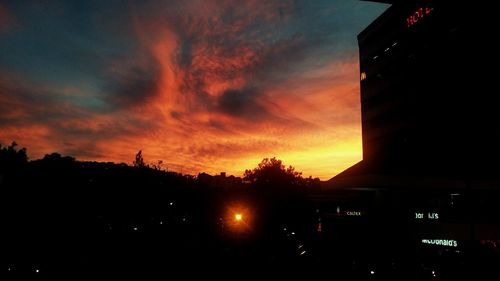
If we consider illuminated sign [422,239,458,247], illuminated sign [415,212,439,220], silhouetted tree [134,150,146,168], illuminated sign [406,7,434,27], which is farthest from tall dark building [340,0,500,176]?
A: silhouetted tree [134,150,146,168]

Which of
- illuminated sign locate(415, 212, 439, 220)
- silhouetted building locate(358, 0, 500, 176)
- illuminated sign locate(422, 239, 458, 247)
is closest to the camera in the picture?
silhouetted building locate(358, 0, 500, 176)

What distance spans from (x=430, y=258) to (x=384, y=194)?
10665 mm

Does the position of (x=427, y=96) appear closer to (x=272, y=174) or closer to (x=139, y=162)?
(x=139, y=162)

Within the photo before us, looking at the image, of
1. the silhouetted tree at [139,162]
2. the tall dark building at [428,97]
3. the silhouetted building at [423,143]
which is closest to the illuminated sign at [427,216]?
the silhouetted building at [423,143]

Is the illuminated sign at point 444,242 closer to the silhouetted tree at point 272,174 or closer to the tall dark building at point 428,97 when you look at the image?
the tall dark building at point 428,97

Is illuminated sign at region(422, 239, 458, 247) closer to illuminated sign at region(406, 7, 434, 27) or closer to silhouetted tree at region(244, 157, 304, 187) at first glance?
illuminated sign at region(406, 7, 434, 27)

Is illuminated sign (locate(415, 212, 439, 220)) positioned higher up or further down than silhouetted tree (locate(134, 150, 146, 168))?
further down

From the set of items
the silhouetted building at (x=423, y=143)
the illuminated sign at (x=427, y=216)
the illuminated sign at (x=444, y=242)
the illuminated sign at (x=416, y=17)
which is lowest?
the illuminated sign at (x=444, y=242)

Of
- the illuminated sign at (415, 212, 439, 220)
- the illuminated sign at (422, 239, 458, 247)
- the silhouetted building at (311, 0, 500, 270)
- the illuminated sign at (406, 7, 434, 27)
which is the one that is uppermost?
the illuminated sign at (406, 7, 434, 27)

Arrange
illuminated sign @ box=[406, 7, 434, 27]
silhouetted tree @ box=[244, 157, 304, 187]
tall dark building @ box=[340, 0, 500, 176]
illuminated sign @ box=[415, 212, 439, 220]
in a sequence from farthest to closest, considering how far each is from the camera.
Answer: silhouetted tree @ box=[244, 157, 304, 187] < illuminated sign @ box=[406, 7, 434, 27] < illuminated sign @ box=[415, 212, 439, 220] < tall dark building @ box=[340, 0, 500, 176]

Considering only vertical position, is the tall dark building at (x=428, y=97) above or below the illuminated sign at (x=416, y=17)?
below

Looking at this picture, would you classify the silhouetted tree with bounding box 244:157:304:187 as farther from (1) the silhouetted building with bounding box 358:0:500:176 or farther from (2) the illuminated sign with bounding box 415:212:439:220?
(2) the illuminated sign with bounding box 415:212:439:220

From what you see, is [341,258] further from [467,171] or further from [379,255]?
[467,171]

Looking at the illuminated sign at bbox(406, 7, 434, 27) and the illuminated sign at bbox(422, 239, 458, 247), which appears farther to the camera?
the illuminated sign at bbox(406, 7, 434, 27)
